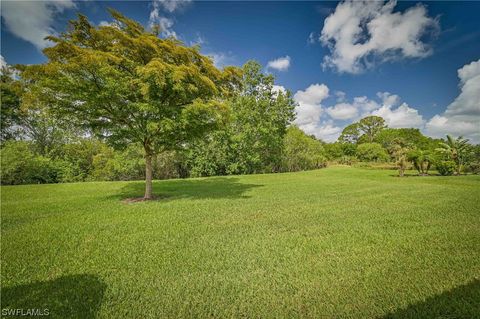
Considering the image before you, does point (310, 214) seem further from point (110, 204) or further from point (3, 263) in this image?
point (110, 204)

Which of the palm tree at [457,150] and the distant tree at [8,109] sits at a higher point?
the distant tree at [8,109]

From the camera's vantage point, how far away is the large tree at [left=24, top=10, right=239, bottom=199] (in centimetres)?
792

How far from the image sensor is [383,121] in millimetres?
76500

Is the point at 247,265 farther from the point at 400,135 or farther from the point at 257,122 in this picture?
the point at 400,135

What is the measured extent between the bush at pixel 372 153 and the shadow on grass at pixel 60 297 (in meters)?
62.7

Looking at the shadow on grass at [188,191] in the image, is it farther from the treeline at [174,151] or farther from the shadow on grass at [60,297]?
the treeline at [174,151]

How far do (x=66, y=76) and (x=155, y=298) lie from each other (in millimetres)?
8653

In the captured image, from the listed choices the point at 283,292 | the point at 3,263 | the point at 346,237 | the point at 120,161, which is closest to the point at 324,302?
the point at 283,292

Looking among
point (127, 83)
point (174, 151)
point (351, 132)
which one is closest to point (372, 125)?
point (351, 132)

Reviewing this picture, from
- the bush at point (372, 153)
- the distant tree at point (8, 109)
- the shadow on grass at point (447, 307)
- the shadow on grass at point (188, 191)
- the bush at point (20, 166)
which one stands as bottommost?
the shadow on grass at point (188, 191)

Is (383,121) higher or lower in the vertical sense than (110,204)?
higher

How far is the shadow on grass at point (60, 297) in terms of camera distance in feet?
9.50

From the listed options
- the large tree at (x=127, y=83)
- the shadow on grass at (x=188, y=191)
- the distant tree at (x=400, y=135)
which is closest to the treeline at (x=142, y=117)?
the large tree at (x=127, y=83)

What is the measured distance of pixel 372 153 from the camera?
5609cm
